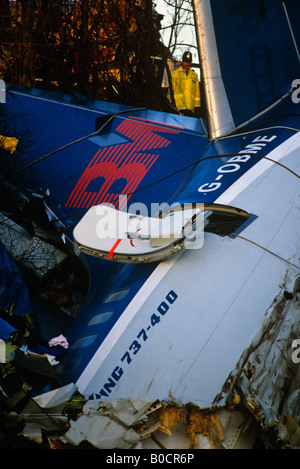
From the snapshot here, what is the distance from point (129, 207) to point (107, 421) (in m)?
2.11

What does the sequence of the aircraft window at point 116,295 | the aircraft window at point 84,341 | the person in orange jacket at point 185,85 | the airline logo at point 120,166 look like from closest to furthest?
1. the aircraft window at point 84,341
2. the aircraft window at point 116,295
3. the airline logo at point 120,166
4. the person in orange jacket at point 185,85

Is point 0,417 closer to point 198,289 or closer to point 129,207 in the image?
point 198,289

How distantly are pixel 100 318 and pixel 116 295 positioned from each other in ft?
0.62

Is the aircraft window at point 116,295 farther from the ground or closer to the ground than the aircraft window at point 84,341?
farther from the ground

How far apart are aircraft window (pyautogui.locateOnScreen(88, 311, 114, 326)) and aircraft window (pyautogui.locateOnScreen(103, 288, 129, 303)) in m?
0.12

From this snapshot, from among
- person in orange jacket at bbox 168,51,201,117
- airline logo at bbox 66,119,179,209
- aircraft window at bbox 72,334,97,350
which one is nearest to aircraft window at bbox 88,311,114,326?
aircraft window at bbox 72,334,97,350

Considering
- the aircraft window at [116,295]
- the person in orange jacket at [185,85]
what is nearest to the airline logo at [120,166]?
the aircraft window at [116,295]

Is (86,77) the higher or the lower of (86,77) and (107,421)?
the higher

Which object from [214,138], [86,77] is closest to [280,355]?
[214,138]

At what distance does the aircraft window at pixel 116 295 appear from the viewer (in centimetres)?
357

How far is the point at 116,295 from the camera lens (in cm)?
364

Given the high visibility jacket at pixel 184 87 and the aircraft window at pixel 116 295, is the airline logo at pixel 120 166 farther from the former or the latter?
the high visibility jacket at pixel 184 87

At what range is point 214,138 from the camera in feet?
16.1

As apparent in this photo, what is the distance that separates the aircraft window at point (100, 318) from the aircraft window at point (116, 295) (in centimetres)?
12
